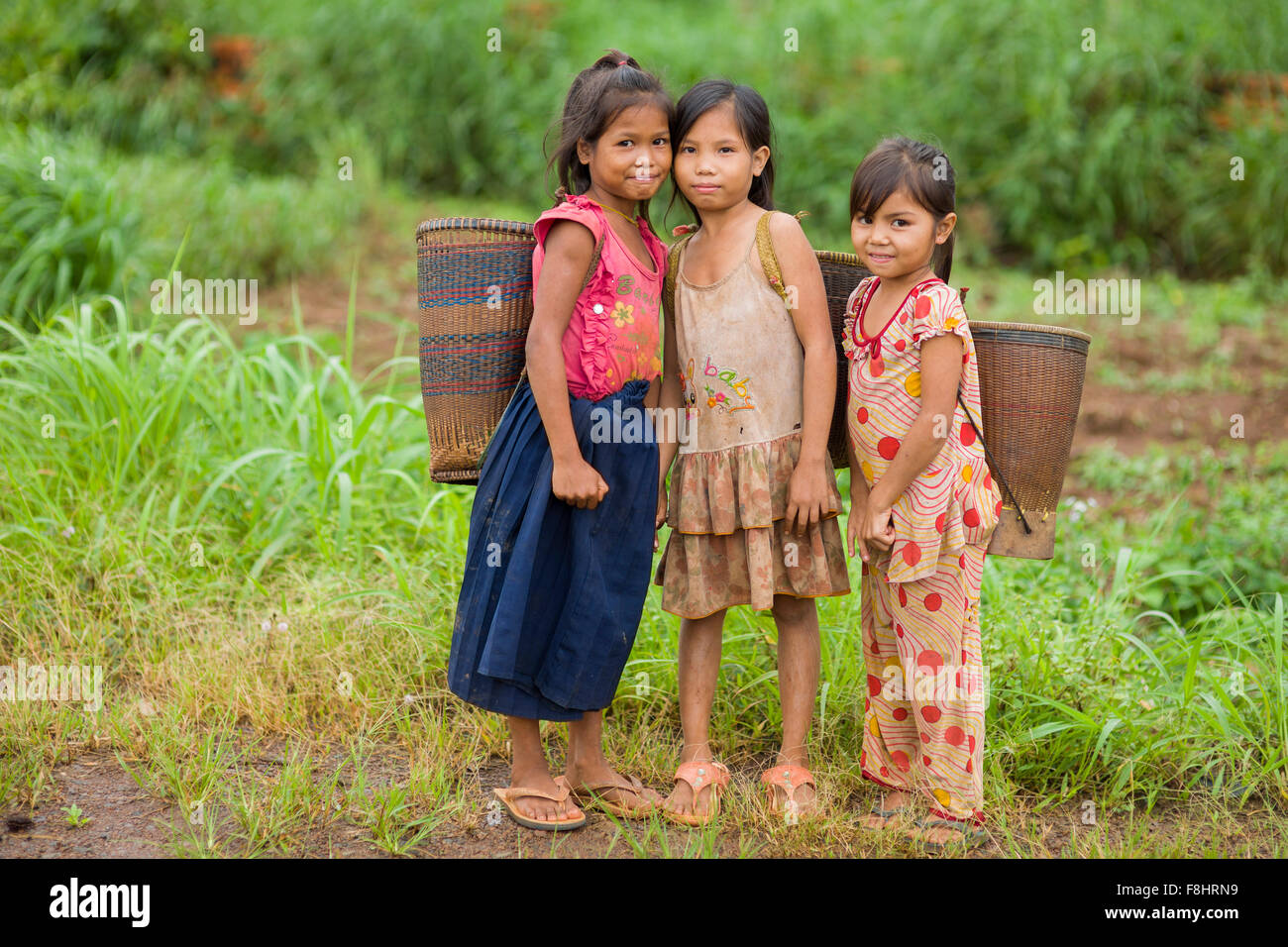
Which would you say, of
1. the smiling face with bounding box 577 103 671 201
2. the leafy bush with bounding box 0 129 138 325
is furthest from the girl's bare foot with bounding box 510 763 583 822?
the leafy bush with bounding box 0 129 138 325

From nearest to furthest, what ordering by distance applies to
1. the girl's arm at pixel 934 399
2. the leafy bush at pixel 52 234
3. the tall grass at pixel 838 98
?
1. the girl's arm at pixel 934 399
2. the leafy bush at pixel 52 234
3. the tall grass at pixel 838 98

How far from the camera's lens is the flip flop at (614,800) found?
276cm

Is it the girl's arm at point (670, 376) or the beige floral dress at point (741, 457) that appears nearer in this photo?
the beige floral dress at point (741, 457)

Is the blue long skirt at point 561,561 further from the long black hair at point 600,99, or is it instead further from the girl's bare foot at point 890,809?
the girl's bare foot at point 890,809

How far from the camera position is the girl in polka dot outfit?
8.21 feet

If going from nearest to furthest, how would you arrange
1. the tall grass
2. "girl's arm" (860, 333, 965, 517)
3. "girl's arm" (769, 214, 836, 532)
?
"girl's arm" (860, 333, 965, 517)
"girl's arm" (769, 214, 836, 532)
the tall grass

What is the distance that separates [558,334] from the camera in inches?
99.3

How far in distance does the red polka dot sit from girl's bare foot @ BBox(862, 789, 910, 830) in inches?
13.5

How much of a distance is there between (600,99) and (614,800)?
1.61m

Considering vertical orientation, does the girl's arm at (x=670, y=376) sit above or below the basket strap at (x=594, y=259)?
below

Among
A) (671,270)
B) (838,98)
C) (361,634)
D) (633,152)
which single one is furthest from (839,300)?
(838,98)

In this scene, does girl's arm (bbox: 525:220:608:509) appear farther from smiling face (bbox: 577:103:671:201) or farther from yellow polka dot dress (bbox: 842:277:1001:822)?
yellow polka dot dress (bbox: 842:277:1001:822)

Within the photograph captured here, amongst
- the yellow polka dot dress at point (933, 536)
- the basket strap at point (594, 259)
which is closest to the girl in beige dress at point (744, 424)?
the yellow polka dot dress at point (933, 536)

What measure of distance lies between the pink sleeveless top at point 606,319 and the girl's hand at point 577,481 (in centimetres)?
18
